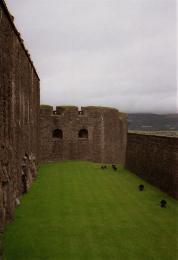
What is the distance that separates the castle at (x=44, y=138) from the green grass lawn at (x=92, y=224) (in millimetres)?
871

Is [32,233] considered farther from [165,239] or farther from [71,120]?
[71,120]

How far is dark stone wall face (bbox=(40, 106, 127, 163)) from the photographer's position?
32875 mm

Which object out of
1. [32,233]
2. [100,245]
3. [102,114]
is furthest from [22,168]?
[102,114]

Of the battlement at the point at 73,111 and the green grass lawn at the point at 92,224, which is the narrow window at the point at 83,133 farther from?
the green grass lawn at the point at 92,224

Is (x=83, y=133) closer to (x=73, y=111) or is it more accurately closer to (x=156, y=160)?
(x=73, y=111)

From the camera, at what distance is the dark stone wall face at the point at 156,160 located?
18.3 meters

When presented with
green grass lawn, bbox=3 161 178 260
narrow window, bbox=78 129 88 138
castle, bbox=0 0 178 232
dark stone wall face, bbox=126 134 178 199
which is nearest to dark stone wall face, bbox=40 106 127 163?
castle, bbox=0 0 178 232

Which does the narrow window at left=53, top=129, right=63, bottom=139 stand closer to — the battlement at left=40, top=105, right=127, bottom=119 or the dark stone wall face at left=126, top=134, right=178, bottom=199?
the battlement at left=40, top=105, right=127, bottom=119

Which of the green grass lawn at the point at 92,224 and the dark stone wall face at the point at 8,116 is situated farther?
the dark stone wall face at the point at 8,116

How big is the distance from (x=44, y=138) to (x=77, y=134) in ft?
10.3

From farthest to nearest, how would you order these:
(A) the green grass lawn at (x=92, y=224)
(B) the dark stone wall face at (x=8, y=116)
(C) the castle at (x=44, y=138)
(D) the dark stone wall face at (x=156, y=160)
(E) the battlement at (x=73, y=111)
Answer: (E) the battlement at (x=73, y=111) < (D) the dark stone wall face at (x=156, y=160) < (C) the castle at (x=44, y=138) < (B) the dark stone wall face at (x=8, y=116) < (A) the green grass lawn at (x=92, y=224)

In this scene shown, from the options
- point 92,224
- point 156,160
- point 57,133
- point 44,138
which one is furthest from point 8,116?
point 57,133

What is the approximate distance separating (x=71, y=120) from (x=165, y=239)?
2270cm

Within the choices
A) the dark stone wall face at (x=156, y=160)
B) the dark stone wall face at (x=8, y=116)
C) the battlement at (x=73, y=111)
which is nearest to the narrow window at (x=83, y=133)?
the battlement at (x=73, y=111)
